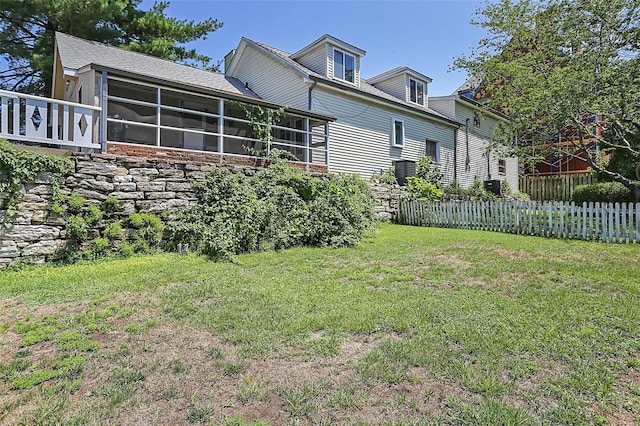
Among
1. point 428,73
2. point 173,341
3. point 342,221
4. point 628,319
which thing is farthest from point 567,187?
point 173,341

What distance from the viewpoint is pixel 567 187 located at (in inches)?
790

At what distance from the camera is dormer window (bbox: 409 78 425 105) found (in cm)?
1844

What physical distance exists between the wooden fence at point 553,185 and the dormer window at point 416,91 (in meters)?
9.66

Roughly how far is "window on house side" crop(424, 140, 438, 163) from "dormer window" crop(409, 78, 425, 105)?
7.70 feet

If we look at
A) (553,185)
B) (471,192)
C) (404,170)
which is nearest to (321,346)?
(404,170)

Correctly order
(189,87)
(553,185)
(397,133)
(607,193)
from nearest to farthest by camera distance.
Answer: (189,87) < (607,193) < (397,133) < (553,185)

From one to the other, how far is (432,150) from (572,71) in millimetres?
8301

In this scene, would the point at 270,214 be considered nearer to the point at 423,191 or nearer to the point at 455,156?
the point at 423,191

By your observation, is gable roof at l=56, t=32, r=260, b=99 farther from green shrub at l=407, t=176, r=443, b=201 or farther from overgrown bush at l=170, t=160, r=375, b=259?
green shrub at l=407, t=176, r=443, b=201

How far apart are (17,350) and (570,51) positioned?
15.5m

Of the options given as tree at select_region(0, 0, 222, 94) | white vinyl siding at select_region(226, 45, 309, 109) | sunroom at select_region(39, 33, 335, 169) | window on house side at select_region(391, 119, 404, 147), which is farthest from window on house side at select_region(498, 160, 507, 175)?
tree at select_region(0, 0, 222, 94)

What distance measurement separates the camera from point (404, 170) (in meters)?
15.3

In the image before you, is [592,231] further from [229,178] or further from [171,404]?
[171,404]

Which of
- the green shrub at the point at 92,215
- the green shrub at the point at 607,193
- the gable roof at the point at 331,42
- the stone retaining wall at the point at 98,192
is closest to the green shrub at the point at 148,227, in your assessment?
the stone retaining wall at the point at 98,192
